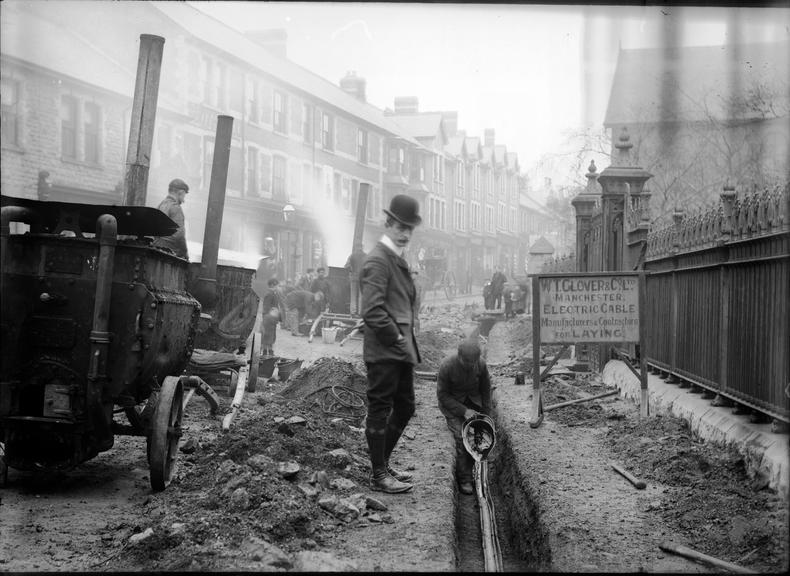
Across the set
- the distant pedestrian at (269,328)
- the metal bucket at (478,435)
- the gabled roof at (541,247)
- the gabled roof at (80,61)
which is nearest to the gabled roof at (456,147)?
the gabled roof at (541,247)

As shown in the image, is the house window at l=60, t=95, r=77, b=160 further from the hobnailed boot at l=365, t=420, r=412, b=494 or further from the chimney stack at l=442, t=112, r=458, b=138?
the chimney stack at l=442, t=112, r=458, b=138

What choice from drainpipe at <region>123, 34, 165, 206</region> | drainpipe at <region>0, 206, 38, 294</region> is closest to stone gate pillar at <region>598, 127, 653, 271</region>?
drainpipe at <region>123, 34, 165, 206</region>

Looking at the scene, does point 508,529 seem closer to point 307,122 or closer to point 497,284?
point 307,122

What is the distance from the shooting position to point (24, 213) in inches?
200

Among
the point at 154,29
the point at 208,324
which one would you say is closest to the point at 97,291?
the point at 208,324

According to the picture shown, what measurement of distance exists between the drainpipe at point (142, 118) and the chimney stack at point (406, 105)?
19.4m

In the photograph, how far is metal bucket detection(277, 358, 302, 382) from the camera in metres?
12.1

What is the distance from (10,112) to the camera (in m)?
15.2

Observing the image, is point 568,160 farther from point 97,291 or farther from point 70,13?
point 97,291

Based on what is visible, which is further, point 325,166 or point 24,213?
point 325,166

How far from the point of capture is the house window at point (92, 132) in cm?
1784

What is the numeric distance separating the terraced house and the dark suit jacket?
863 cm

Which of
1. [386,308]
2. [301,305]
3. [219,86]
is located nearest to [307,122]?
[219,86]

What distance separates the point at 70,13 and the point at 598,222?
42.7 feet
